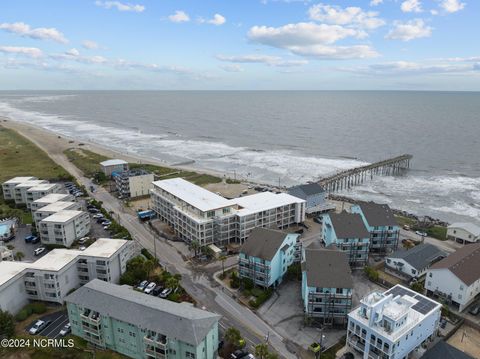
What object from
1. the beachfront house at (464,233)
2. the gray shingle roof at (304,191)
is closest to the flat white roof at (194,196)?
the gray shingle roof at (304,191)

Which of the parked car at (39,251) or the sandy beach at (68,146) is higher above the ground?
the sandy beach at (68,146)

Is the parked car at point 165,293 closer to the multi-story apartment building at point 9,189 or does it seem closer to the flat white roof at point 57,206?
the flat white roof at point 57,206

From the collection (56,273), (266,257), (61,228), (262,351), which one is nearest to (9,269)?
(56,273)

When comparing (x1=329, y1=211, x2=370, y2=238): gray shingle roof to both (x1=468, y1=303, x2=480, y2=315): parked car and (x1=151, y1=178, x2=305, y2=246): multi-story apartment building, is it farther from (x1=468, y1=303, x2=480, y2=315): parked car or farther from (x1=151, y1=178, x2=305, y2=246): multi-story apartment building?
(x1=468, y1=303, x2=480, y2=315): parked car

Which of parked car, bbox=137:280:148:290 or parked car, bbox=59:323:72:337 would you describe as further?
parked car, bbox=137:280:148:290

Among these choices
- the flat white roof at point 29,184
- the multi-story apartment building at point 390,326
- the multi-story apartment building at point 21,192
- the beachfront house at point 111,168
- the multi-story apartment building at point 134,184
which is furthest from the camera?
the beachfront house at point 111,168

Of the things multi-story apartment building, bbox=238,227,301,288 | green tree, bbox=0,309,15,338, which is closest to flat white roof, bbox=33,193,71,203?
green tree, bbox=0,309,15,338

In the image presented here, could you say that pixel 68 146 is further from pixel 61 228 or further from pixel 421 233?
pixel 421 233

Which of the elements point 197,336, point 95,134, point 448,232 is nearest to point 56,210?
point 197,336
